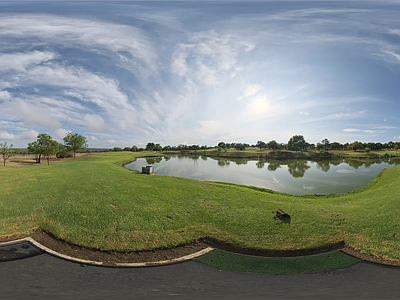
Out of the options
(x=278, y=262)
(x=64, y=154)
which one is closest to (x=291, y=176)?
(x=278, y=262)

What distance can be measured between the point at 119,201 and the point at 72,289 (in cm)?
462

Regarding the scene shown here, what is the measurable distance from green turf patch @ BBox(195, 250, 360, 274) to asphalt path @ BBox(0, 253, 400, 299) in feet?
0.47

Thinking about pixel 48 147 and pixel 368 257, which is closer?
pixel 368 257

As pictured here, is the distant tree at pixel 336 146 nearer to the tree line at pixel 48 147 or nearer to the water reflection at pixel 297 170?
the water reflection at pixel 297 170

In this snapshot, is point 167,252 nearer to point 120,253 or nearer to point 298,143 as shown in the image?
point 120,253

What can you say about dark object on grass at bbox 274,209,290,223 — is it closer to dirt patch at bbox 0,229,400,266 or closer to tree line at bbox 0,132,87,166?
dirt patch at bbox 0,229,400,266

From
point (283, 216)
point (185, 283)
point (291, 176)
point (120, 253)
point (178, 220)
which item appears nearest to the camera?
point (185, 283)

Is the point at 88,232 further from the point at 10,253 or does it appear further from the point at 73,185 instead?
the point at 73,185

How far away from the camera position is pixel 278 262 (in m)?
4.33

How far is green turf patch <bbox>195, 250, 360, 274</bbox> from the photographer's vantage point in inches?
161

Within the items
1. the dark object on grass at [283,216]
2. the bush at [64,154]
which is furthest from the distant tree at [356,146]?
the bush at [64,154]

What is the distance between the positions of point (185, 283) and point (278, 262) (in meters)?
2.32

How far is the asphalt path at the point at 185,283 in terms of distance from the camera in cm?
355

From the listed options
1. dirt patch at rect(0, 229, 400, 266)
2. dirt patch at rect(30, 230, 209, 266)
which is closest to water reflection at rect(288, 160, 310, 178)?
dirt patch at rect(0, 229, 400, 266)
